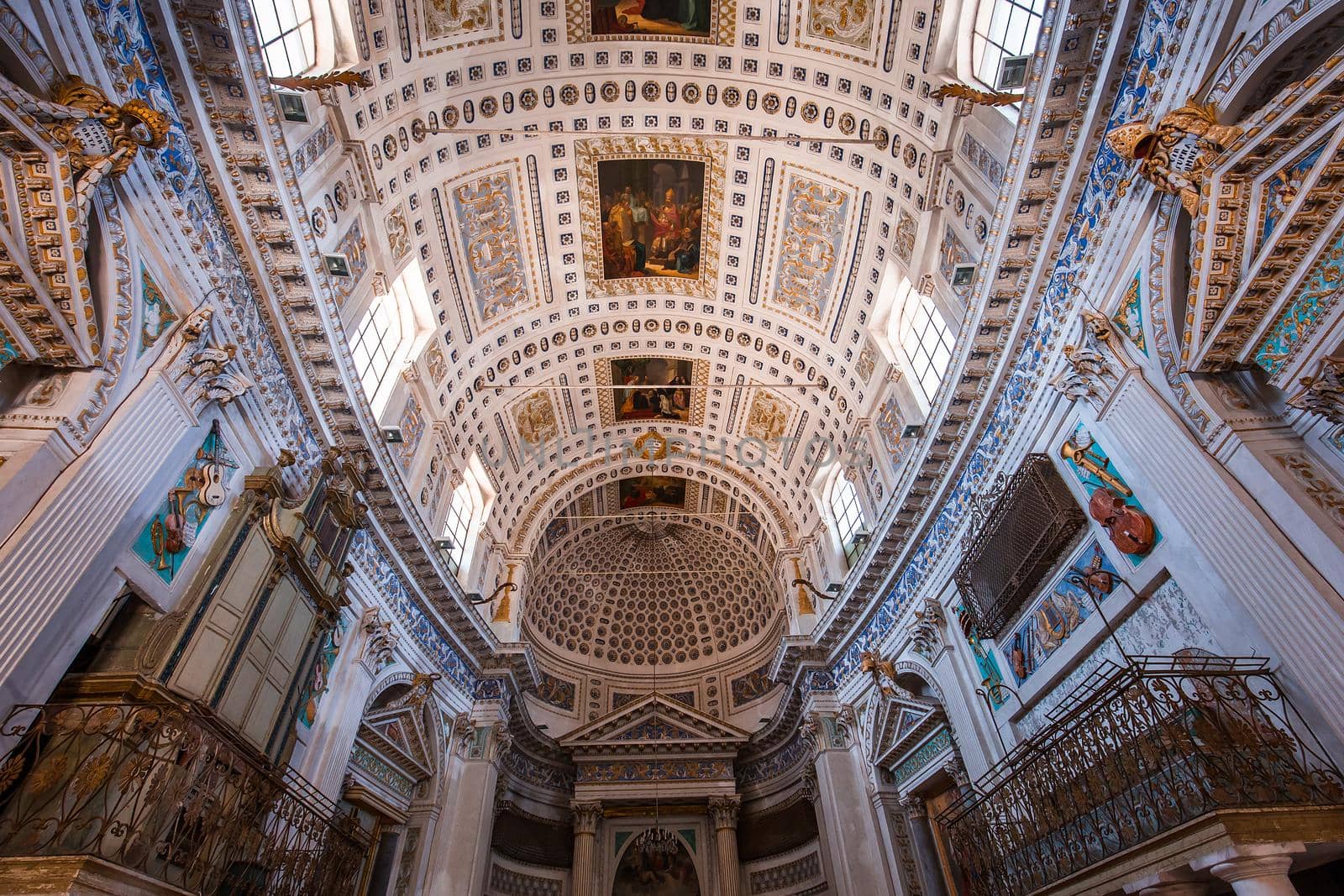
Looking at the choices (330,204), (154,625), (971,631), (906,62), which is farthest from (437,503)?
(906,62)

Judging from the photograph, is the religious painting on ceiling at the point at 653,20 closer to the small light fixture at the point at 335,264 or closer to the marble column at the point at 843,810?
the small light fixture at the point at 335,264

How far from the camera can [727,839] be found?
1978 cm

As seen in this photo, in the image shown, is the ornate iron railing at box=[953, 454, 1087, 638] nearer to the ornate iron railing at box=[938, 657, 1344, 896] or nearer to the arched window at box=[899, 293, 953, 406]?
the ornate iron railing at box=[938, 657, 1344, 896]

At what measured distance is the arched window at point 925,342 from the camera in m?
13.2

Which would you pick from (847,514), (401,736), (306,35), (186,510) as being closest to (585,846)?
(401,736)

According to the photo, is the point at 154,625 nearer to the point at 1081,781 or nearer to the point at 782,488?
the point at 1081,781

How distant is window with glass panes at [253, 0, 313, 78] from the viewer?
31.6ft

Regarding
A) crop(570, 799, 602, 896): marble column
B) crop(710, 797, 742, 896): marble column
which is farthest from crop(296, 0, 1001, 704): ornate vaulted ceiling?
crop(710, 797, 742, 896): marble column

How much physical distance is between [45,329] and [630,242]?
41.1ft

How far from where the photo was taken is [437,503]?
16234 mm

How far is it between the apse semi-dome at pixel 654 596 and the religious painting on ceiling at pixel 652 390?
520 centimetres

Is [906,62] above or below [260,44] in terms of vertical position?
above

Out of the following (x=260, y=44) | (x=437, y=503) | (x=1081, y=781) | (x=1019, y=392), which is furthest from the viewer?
(x=437, y=503)

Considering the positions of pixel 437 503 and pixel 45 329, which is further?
pixel 437 503
